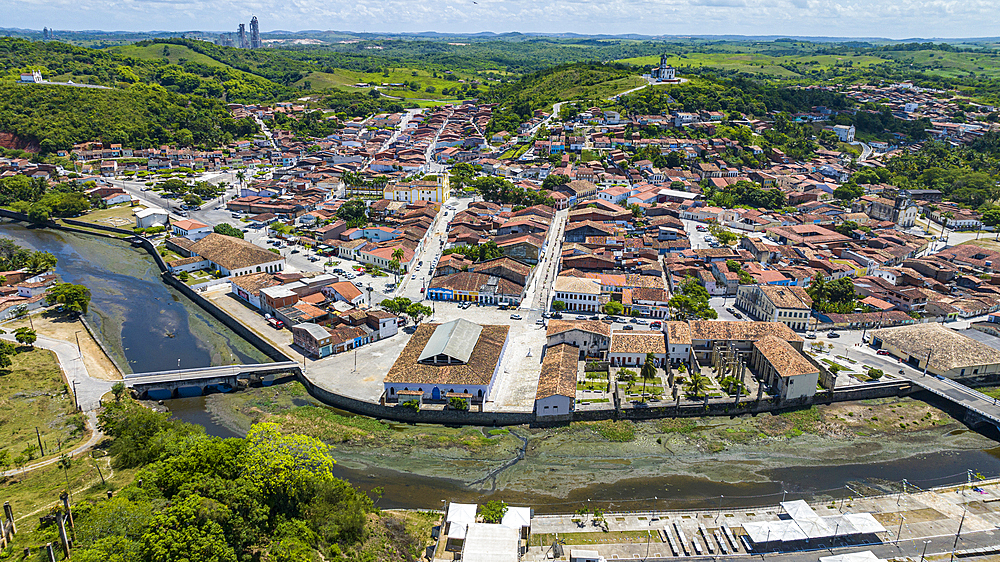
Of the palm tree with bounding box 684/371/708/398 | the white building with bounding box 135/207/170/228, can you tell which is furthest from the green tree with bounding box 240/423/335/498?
the white building with bounding box 135/207/170/228

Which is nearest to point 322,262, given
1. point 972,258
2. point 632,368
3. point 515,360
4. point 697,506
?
point 515,360

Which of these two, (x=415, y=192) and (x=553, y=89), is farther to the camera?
(x=553, y=89)

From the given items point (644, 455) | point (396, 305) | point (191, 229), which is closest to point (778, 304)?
point (644, 455)

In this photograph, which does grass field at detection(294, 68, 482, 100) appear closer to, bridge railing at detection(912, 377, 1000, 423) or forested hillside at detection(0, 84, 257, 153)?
forested hillside at detection(0, 84, 257, 153)

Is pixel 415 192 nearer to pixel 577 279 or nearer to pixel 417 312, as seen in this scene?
pixel 577 279

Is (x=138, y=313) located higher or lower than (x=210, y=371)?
lower

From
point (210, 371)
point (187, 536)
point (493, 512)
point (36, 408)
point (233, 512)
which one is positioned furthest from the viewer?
point (210, 371)

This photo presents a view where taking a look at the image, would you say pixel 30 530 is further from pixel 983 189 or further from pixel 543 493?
pixel 983 189
